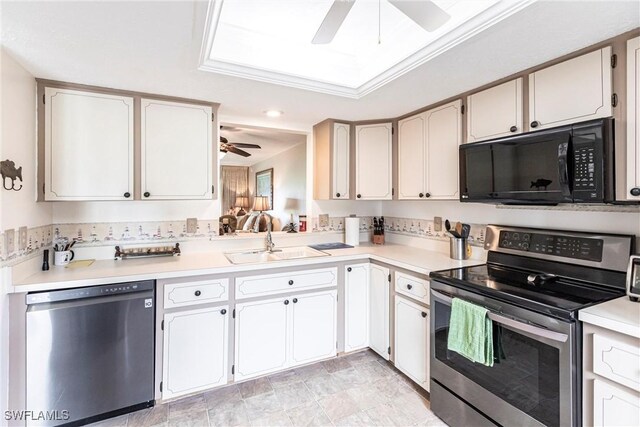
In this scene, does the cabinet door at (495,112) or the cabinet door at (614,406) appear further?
the cabinet door at (495,112)

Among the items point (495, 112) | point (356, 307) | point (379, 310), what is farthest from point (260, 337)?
point (495, 112)

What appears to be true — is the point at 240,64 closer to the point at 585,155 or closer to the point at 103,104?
the point at 103,104

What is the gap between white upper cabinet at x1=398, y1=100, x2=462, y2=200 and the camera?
2258 mm

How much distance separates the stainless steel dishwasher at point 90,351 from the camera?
5.43 feet

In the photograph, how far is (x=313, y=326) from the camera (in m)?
2.39

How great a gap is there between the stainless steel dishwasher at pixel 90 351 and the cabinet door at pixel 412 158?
6.89 ft

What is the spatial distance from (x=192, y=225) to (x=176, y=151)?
2.11 ft

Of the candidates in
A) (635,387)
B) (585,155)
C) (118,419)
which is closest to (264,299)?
(118,419)

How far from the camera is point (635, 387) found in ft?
3.61

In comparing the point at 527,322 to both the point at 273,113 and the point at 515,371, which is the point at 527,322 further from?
the point at 273,113

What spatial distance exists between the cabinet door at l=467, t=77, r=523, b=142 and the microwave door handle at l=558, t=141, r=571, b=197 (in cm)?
34

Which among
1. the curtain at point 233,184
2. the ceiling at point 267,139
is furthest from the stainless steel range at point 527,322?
the curtain at point 233,184

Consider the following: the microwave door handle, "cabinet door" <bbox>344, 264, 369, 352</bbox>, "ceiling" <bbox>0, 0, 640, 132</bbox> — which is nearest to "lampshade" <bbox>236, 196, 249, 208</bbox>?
"ceiling" <bbox>0, 0, 640, 132</bbox>

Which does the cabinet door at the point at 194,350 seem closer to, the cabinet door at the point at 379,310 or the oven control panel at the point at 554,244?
the cabinet door at the point at 379,310
